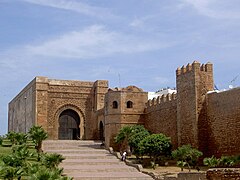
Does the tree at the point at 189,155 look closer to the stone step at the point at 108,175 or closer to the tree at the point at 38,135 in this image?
the stone step at the point at 108,175

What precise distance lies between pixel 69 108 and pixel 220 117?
53.2 feet

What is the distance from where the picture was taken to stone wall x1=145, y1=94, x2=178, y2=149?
24.1 meters

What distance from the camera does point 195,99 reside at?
810 inches

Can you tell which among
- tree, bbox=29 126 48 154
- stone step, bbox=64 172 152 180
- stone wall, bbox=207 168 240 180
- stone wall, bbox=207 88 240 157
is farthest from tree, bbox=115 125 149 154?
stone wall, bbox=207 168 240 180

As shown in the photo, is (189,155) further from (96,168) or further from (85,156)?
(85,156)

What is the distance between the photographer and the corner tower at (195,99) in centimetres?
2053

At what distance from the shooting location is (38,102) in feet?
104

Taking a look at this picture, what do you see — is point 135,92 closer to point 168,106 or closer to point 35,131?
point 168,106

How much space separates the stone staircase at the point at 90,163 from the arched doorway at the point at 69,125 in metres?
4.60

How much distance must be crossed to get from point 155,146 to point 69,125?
43.8 feet

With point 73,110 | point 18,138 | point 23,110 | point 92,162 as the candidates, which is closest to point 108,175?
point 92,162

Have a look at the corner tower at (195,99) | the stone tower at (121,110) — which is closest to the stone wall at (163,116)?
the stone tower at (121,110)

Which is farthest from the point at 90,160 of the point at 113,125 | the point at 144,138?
the point at 113,125

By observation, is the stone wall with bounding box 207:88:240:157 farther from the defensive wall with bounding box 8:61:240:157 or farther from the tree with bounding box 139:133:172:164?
the tree with bounding box 139:133:172:164
